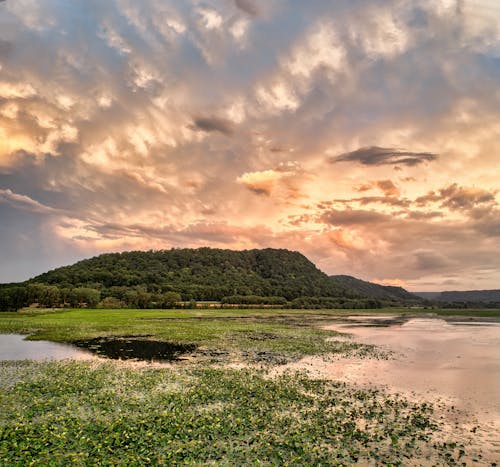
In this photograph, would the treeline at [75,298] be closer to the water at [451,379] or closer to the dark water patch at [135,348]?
the dark water patch at [135,348]

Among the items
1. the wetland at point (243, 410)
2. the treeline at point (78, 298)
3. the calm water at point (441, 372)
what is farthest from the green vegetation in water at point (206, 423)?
the treeline at point (78, 298)

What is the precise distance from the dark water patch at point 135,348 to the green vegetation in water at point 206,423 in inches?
449

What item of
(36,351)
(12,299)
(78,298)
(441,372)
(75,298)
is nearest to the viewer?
(441,372)

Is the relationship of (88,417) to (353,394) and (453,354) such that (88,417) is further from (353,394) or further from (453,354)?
(453,354)

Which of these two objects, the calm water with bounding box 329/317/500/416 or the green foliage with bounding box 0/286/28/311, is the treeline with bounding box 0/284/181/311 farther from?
the calm water with bounding box 329/317/500/416

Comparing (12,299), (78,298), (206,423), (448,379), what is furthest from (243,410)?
(78,298)

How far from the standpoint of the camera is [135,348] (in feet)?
153

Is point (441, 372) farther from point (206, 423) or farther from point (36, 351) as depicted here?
point (36, 351)

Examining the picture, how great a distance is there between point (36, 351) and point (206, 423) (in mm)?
33365

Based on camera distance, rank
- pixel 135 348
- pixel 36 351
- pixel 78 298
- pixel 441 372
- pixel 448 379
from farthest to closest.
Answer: pixel 78 298
pixel 135 348
pixel 36 351
pixel 441 372
pixel 448 379

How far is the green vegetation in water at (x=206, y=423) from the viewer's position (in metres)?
15.1

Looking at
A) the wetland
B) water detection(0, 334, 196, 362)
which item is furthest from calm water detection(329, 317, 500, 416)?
water detection(0, 334, 196, 362)

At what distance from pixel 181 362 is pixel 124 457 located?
22281 millimetres

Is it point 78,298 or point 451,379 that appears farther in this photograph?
point 78,298
